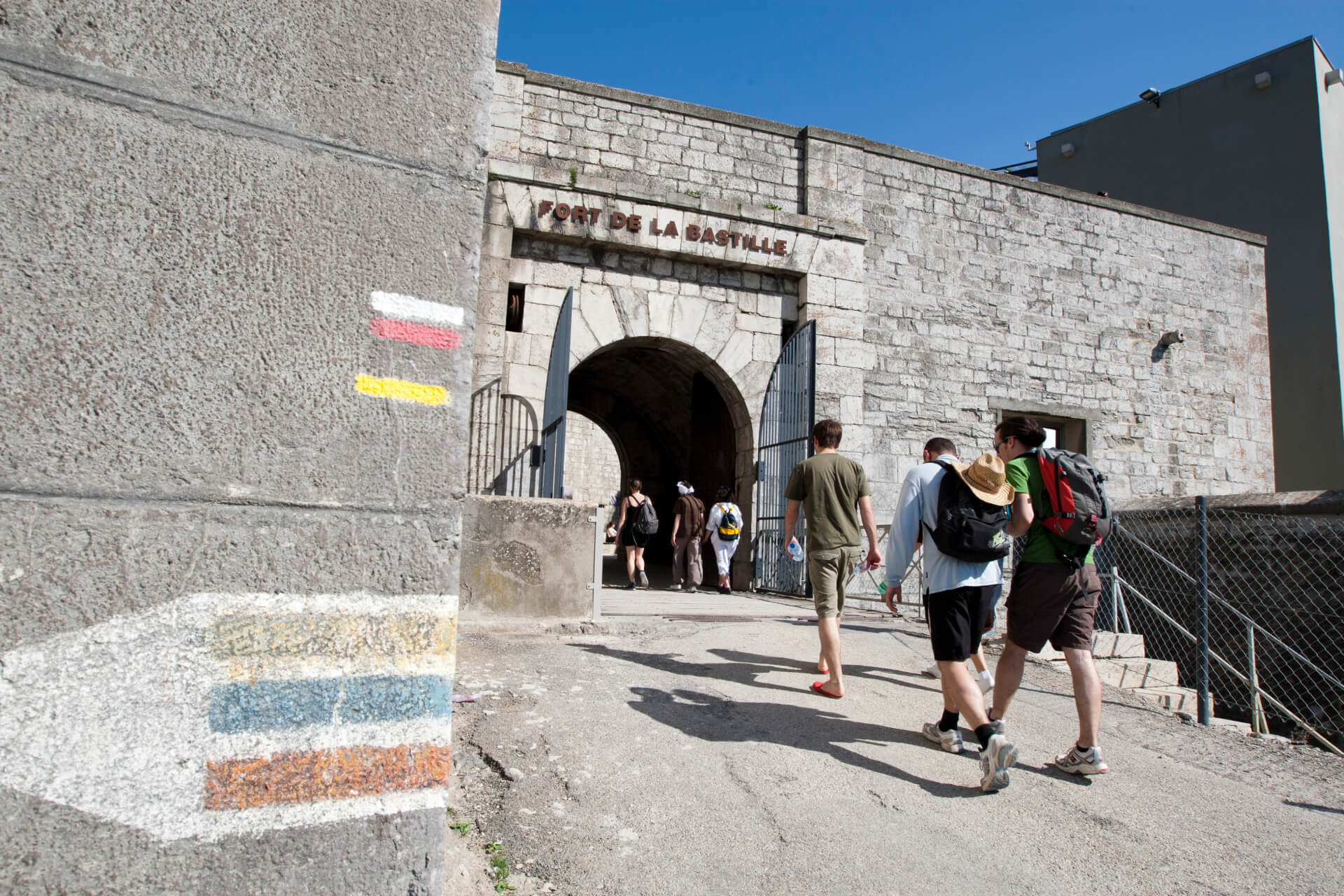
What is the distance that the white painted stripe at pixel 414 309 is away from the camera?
1.76 m

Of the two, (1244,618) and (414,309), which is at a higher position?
(414,309)

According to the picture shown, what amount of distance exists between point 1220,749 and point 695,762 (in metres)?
2.71

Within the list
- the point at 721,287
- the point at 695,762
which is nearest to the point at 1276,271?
the point at 721,287

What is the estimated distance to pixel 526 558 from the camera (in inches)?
193

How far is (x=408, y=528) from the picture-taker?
1.74 meters

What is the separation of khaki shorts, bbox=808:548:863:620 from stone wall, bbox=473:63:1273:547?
15.1 feet

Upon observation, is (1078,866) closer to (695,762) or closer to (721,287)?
(695,762)

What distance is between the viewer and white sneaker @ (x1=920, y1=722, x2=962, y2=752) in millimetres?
3400

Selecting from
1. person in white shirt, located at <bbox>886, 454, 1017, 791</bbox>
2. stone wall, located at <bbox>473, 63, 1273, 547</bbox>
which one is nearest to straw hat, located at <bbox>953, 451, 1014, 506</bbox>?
person in white shirt, located at <bbox>886, 454, 1017, 791</bbox>

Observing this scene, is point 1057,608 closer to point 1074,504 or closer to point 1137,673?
point 1074,504

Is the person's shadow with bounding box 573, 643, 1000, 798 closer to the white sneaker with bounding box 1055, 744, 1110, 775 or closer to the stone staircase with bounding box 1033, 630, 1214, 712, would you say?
the white sneaker with bounding box 1055, 744, 1110, 775

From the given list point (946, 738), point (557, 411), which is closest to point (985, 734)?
point (946, 738)

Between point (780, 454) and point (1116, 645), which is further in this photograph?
point (780, 454)

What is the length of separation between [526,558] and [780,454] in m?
4.38
